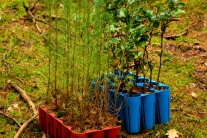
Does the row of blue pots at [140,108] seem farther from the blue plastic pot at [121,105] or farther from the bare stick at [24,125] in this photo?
the bare stick at [24,125]

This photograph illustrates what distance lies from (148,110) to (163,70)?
1793mm

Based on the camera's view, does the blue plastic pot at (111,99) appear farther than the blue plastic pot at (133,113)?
Yes

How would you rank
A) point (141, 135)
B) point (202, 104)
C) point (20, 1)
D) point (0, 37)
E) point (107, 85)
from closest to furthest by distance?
point (107, 85) → point (141, 135) → point (202, 104) → point (0, 37) → point (20, 1)

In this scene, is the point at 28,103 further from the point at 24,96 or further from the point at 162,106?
the point at 162,106

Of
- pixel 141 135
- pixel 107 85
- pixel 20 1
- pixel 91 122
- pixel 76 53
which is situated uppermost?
pixel 20 1

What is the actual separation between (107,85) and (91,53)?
1.17 feet

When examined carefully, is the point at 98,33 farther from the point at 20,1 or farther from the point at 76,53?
the point at 20,1

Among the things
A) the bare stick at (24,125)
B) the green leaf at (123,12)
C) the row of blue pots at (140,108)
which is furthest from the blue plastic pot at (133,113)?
the bare stick at (24,125)

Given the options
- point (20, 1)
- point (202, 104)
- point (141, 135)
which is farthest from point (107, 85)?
point (20, 1)

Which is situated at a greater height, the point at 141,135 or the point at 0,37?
the point at 0,37

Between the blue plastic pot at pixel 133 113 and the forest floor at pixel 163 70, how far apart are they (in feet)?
0.25

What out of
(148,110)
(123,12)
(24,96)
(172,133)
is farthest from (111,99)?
(24,96)

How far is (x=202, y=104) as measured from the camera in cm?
404

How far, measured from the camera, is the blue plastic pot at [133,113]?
10.3 feet
